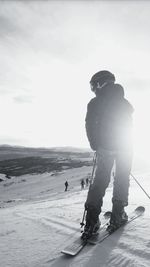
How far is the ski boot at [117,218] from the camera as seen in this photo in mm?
3528

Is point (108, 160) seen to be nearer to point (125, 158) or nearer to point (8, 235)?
point (125, 158)

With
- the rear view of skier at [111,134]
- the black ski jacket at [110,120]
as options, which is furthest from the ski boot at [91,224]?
the black ski jacket at [110,120]

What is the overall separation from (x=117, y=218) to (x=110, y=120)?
1.36m

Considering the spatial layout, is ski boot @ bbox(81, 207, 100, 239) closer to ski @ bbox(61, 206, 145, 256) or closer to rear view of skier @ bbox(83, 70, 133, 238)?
ski @ bbox(61, 206, 145, 256)

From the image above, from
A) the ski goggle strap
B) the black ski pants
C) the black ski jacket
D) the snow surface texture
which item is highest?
the ski goggle strap

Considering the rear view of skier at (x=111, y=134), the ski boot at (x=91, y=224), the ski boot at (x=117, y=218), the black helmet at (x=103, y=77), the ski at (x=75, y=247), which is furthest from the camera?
the black helmet at (x=103, y=77)

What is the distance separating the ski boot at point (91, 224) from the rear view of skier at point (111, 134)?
31cm

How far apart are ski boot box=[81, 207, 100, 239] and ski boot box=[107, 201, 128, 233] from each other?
183 mm

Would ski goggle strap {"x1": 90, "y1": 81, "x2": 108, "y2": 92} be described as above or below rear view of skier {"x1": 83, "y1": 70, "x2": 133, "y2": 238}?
above

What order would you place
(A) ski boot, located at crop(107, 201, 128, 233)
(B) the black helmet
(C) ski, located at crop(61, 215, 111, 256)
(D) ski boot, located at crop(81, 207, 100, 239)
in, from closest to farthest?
(C) ski, located at crop(61, 215, 111, 256) < (D) ski boot, located at crop(81, 207, 100, 239) < (A) ski boot, located at crop(107, 201, 128, 233) < (B) the black helmet

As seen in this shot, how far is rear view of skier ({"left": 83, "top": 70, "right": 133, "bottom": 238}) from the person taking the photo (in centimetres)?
381

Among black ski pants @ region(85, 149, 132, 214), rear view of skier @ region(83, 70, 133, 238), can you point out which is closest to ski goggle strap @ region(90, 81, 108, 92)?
rear view of skier @ region(83, 70, 133, 238)

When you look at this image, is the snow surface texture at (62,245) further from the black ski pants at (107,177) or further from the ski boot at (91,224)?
the black ski pants at (107,177)

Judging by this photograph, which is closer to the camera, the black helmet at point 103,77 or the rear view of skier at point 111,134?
the rear view of skier at point 111,134
